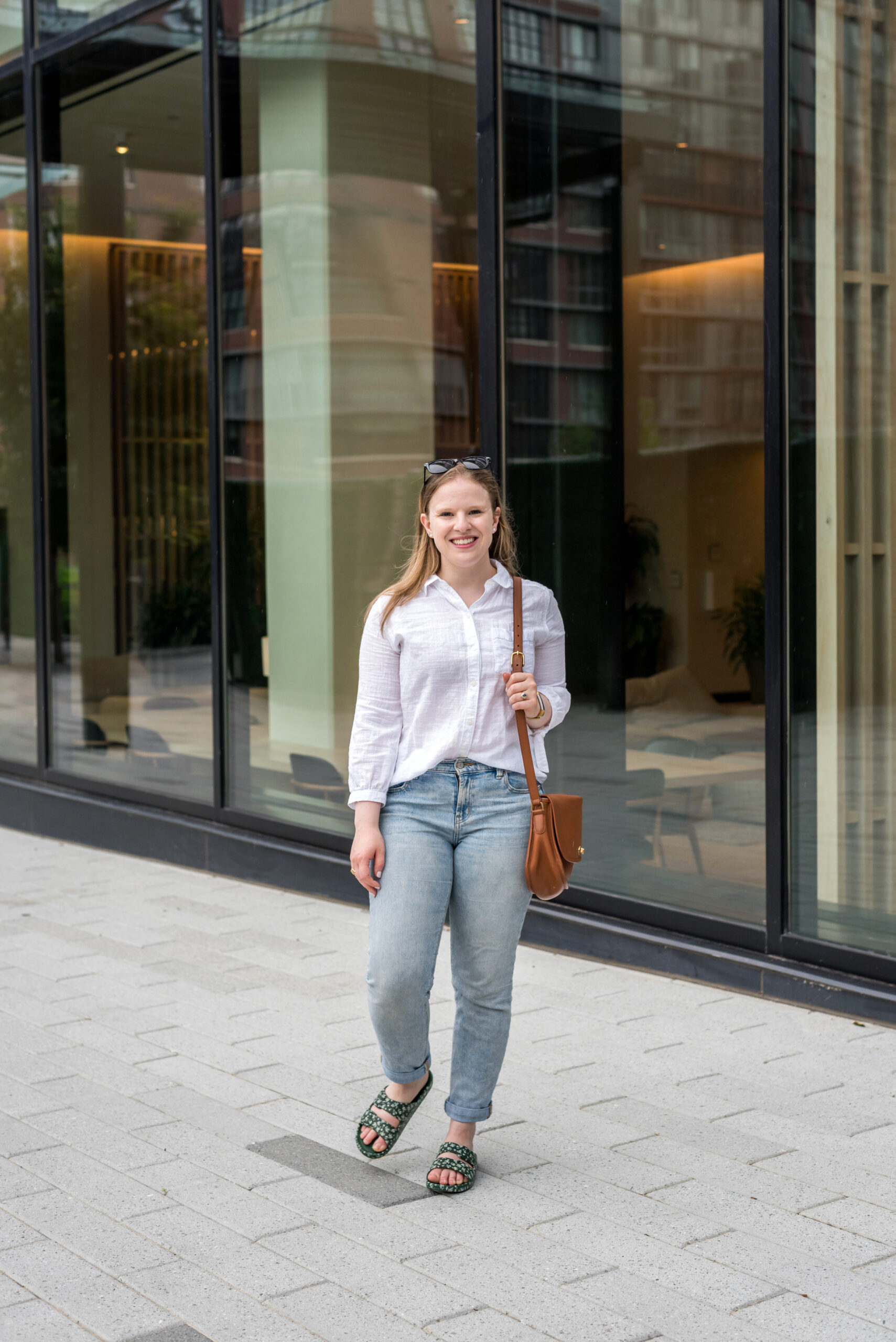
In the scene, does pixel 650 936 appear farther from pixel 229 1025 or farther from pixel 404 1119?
pixel 404 1119

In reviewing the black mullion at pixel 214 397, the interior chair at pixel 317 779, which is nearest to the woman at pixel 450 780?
the interior chair at pixel 317 779

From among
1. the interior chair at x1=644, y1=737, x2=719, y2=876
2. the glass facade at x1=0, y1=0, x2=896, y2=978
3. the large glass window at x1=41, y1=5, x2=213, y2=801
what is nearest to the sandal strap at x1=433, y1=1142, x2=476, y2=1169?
the glass facade at x1=0, y1=0, x2=896, y2=978

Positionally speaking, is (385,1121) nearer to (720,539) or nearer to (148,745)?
(720,539)

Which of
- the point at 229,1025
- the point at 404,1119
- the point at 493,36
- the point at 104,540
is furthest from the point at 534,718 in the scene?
the point at 104,540

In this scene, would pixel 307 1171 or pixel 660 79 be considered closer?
pixel 307 1171

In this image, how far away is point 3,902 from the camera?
744 cm

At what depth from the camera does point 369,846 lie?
3.73m

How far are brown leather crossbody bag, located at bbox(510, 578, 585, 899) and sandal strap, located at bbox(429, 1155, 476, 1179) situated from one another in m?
0.71

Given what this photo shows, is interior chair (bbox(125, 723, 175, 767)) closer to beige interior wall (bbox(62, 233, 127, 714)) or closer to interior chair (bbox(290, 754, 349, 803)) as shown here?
beige interior wall (bbox(62, 233, 127, 714))

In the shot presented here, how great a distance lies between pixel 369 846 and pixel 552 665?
664mm

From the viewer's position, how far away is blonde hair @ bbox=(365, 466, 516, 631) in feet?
12.4

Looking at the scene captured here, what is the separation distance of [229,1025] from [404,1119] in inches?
57.3

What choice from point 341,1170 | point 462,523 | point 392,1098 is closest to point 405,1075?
point 392,1098

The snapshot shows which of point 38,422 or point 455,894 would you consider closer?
point 455,894
